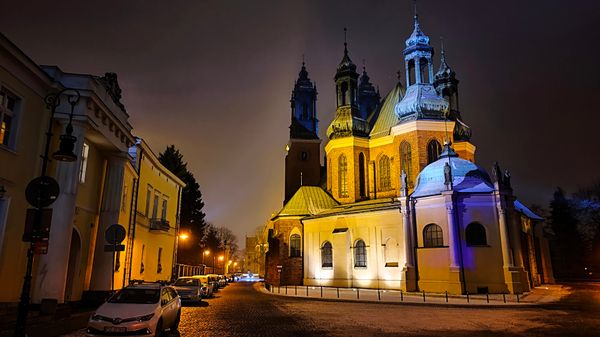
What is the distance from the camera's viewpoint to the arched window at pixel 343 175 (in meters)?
44.8

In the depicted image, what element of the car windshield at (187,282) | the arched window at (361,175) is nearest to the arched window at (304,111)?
the arched window at (361,175)

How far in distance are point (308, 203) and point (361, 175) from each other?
6571 mm

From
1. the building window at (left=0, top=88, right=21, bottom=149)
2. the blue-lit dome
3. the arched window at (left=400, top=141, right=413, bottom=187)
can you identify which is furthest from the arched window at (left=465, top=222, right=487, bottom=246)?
the building window at (left=0, top=88, right=21, bottom=149)

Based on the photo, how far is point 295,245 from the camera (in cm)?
4125

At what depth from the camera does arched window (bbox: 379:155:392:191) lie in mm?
42500

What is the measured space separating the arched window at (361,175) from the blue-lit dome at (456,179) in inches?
453

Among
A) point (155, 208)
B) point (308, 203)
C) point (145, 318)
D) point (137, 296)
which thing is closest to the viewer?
point (145, 318)

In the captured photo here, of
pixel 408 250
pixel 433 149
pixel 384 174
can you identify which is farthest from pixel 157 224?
pixel 433 149

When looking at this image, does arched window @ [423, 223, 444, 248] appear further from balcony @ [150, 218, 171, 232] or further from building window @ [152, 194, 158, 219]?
building window @ [152, 194, 158, 219]

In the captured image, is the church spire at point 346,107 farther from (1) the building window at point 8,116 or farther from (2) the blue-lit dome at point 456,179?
(1) the building window at point 8,116

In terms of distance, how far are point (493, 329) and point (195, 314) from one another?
35.2 feet

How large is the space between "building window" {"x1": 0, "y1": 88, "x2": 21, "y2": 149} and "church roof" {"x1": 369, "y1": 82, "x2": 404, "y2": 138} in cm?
3643

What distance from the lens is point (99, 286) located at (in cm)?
1656

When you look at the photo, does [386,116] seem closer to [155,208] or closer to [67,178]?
[155,208]
